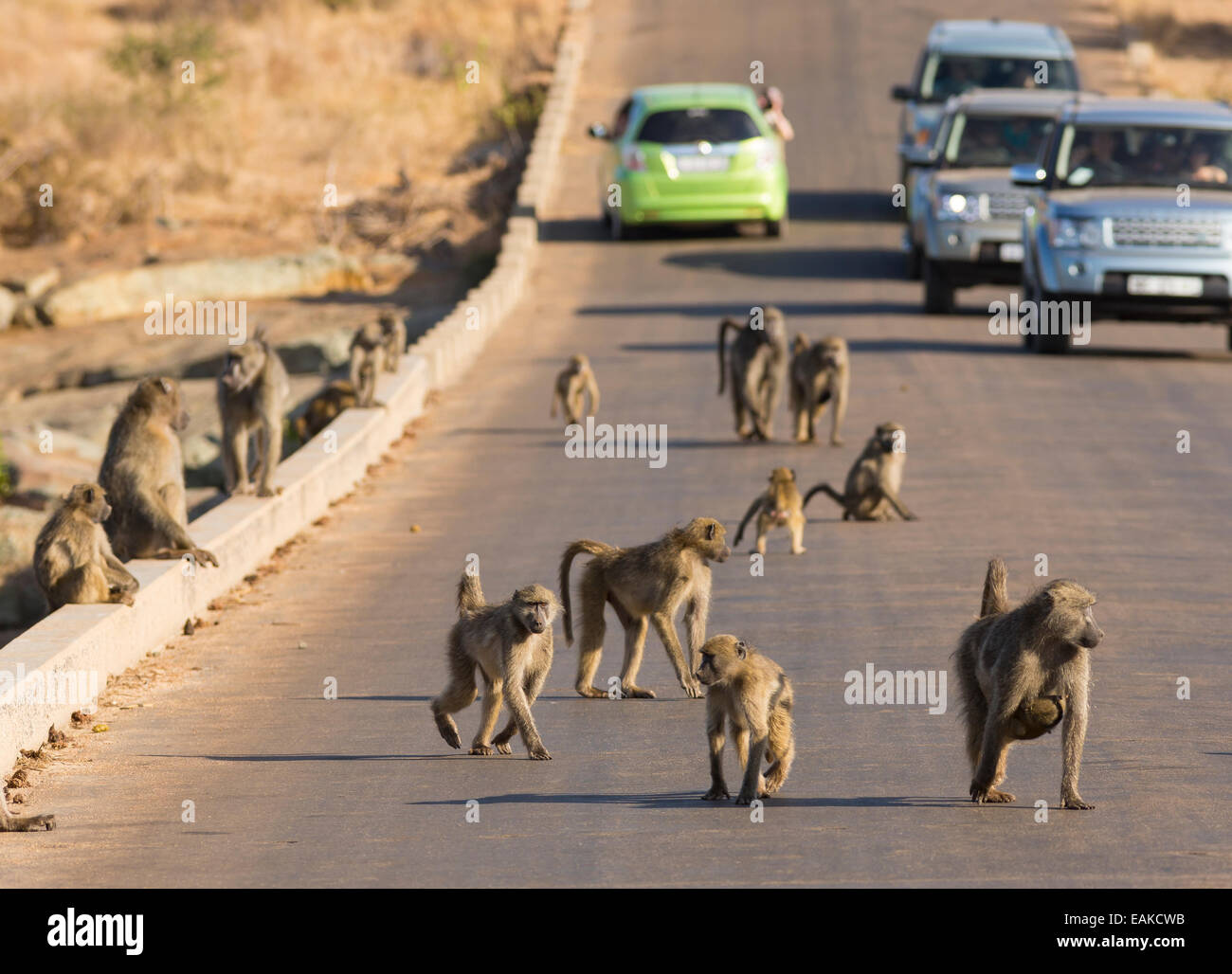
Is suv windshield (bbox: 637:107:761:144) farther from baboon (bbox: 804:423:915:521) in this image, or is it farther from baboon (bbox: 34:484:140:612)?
baboon (bbox: 34:484:140:612)

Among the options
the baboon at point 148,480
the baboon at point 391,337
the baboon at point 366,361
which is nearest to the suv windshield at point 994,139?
the baboon at point 391,337

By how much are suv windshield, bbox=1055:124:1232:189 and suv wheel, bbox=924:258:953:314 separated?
3345mm

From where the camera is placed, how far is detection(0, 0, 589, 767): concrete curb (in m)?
9.48

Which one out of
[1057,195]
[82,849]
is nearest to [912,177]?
[1057,195]

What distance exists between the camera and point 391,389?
781 inches

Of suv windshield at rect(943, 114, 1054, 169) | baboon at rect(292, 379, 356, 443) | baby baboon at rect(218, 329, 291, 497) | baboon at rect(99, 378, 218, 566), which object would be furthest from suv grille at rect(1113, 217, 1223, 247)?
baboon at rect(99, 378, 218, 566)

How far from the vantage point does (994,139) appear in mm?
27141

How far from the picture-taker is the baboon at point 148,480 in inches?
489

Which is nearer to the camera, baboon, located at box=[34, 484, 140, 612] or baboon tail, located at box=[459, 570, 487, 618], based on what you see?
baboon tail, located at box=[459, 570, 487, 618]

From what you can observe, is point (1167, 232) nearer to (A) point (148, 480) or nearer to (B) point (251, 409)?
(B) point (251, 409)

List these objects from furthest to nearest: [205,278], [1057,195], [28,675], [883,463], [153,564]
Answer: [205,278] < [1057,195] < [883,463] < [153,564] < [28,675]

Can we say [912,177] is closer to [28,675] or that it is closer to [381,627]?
[381,627]

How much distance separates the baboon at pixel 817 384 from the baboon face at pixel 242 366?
504 centimetres

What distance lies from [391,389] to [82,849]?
1231cm
